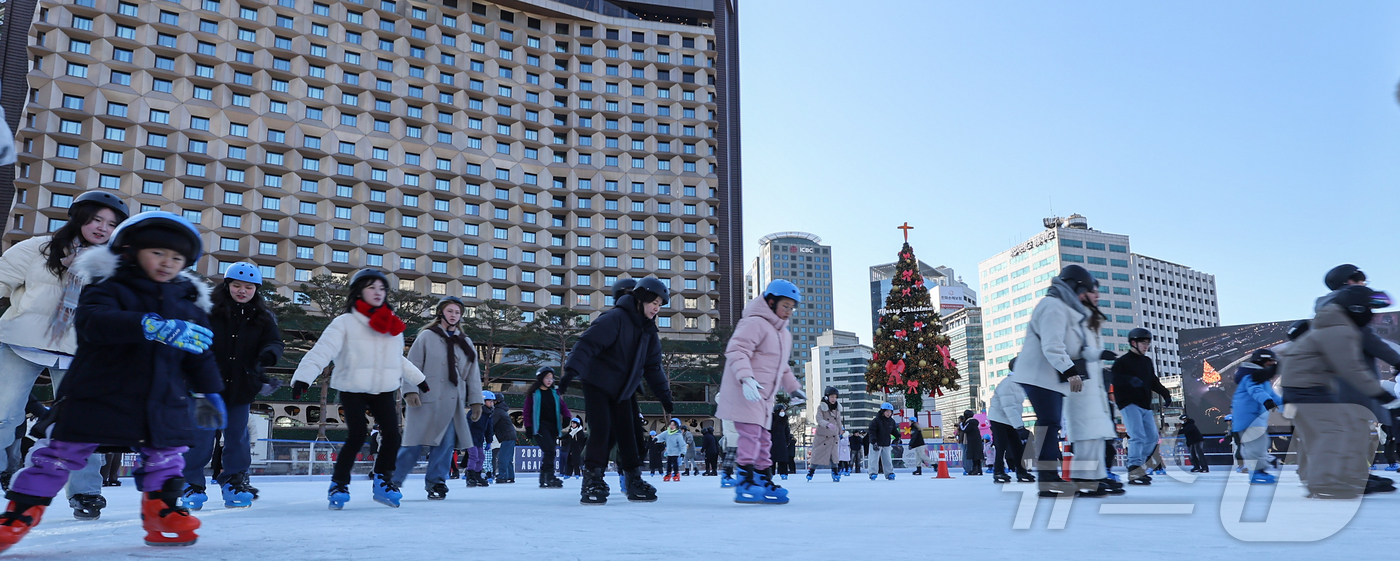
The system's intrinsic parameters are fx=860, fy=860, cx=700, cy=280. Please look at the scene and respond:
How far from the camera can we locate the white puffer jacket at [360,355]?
17.0 feet

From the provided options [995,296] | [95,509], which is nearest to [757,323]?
[95,509]

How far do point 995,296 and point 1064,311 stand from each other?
448 ft

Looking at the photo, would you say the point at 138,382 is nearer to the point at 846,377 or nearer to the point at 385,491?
the point at 385,491

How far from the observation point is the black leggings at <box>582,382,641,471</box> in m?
5.62

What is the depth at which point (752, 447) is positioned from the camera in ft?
18.4

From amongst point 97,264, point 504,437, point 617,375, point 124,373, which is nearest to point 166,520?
point 124,373

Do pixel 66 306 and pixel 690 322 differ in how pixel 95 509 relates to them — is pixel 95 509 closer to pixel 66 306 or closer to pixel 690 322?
pixel 66 306

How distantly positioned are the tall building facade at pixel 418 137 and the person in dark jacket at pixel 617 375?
2130 inches

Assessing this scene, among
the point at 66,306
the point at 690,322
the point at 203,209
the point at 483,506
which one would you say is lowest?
the point at 483,506

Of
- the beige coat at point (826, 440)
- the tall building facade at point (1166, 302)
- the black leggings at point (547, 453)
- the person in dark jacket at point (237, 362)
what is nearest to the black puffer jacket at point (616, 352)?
the person in dark jacket at point (237, 362)

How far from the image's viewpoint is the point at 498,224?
62.8 meters

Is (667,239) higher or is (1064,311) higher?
(667,239)

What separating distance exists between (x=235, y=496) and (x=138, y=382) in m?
2.92

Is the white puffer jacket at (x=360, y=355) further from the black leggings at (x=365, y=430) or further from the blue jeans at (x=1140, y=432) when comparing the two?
the blue jeans at (x=1140, y=432)
